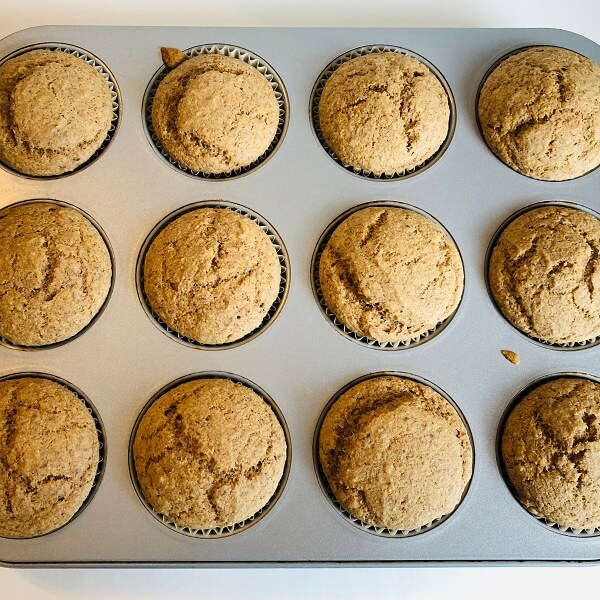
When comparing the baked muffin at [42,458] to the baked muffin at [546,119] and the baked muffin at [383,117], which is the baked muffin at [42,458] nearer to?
the baked muffin at [383,117]

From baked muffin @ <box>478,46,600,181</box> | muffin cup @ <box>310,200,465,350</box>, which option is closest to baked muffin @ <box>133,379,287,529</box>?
muffin cup @ <box>310,200,465,350</box>

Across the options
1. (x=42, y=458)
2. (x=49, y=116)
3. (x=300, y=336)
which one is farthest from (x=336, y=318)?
(x=49, y=116)

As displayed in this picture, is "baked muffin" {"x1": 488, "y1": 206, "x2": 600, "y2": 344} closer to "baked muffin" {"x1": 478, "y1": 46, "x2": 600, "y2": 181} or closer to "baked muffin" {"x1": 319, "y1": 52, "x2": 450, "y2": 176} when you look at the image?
"baked muffin" {"x1": 478, "y1": 46, "x2": 600, "y2": 181}

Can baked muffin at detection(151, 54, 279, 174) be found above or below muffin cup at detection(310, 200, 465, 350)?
above

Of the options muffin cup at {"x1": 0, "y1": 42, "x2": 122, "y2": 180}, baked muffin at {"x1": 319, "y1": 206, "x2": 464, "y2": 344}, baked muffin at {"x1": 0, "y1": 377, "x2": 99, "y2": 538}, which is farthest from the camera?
muffin cup at {"x1": 0, "y1": 42, "x2": 122, "y2": 180}

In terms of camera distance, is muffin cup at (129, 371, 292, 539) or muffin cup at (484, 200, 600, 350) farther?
muffin cup at (484, 200, 600, 350)

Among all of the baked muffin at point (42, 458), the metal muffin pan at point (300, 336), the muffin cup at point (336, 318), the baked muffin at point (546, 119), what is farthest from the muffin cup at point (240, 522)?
the baked muffin at point (546, 119)

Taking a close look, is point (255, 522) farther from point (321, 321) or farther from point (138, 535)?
point (321, 321)
